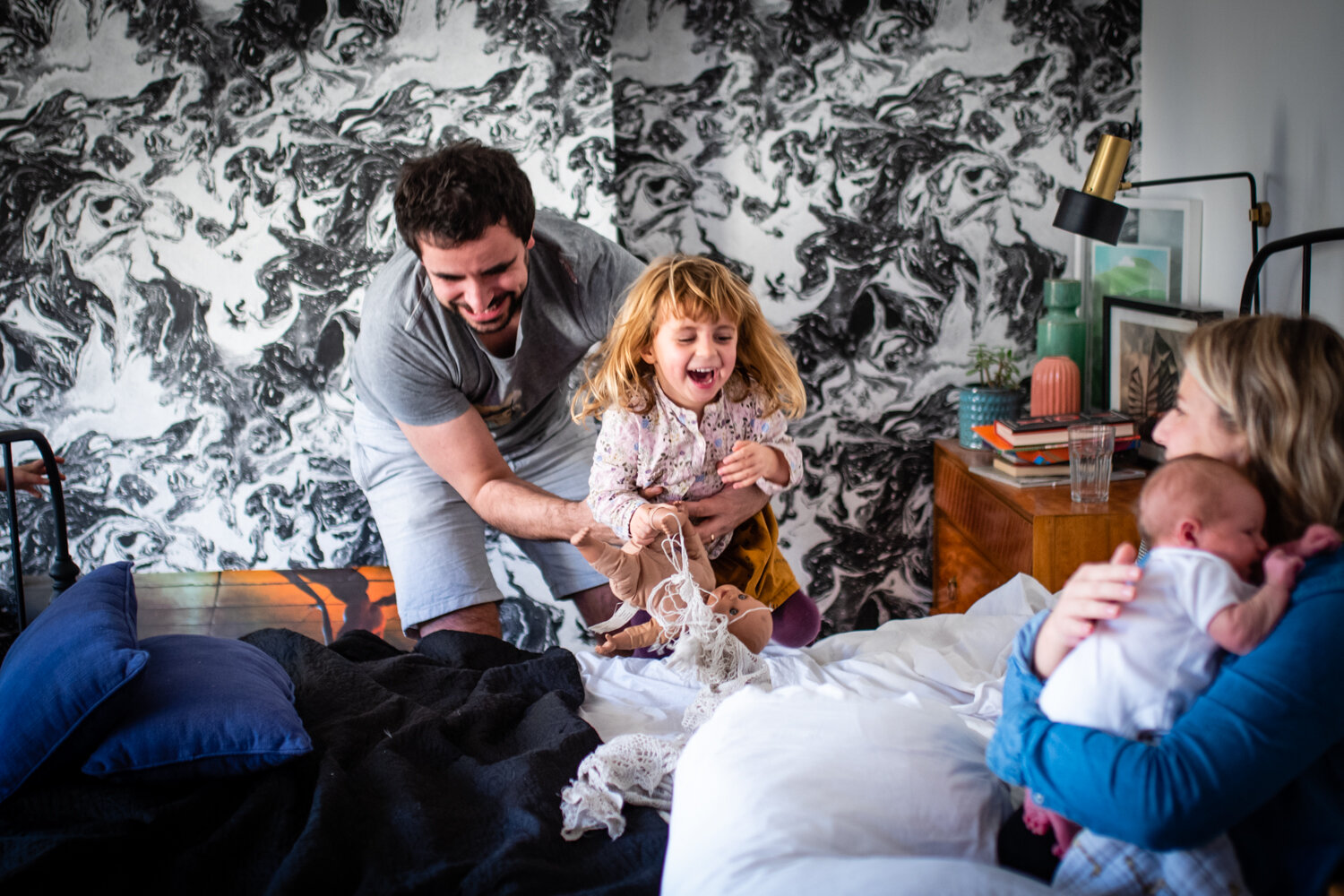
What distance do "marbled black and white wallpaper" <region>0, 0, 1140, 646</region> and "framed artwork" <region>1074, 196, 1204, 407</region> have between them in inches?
5.7

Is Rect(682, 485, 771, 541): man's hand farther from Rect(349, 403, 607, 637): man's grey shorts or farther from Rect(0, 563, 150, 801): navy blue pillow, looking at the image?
Rect(0, 563, 150, 801): navy blue pillow

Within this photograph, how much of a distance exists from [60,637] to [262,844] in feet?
1.54

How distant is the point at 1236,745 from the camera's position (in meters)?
0.90

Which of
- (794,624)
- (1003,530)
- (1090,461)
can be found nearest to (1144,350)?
(1090,461)

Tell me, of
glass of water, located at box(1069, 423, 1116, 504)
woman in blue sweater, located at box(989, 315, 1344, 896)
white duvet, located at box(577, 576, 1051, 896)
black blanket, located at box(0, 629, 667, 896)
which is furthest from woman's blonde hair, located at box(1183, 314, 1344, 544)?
glass of water, located at box(1069, 423, 1116, 504)

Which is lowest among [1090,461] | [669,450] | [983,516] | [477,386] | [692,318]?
[983,516]

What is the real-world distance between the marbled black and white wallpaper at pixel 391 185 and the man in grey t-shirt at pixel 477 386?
1.84ft

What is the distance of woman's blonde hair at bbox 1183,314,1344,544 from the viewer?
3.27 feet

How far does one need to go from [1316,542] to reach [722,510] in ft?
3.90

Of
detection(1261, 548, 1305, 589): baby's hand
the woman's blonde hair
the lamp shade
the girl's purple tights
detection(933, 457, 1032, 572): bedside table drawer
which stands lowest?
the girl's purple tights

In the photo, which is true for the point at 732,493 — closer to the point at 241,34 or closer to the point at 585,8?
the point at 585,8

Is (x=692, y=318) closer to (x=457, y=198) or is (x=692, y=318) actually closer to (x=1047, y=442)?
(x=457, y=198)

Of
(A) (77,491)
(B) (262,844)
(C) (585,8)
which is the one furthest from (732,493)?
(A) (77,491)

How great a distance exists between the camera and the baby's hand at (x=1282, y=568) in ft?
3.13
